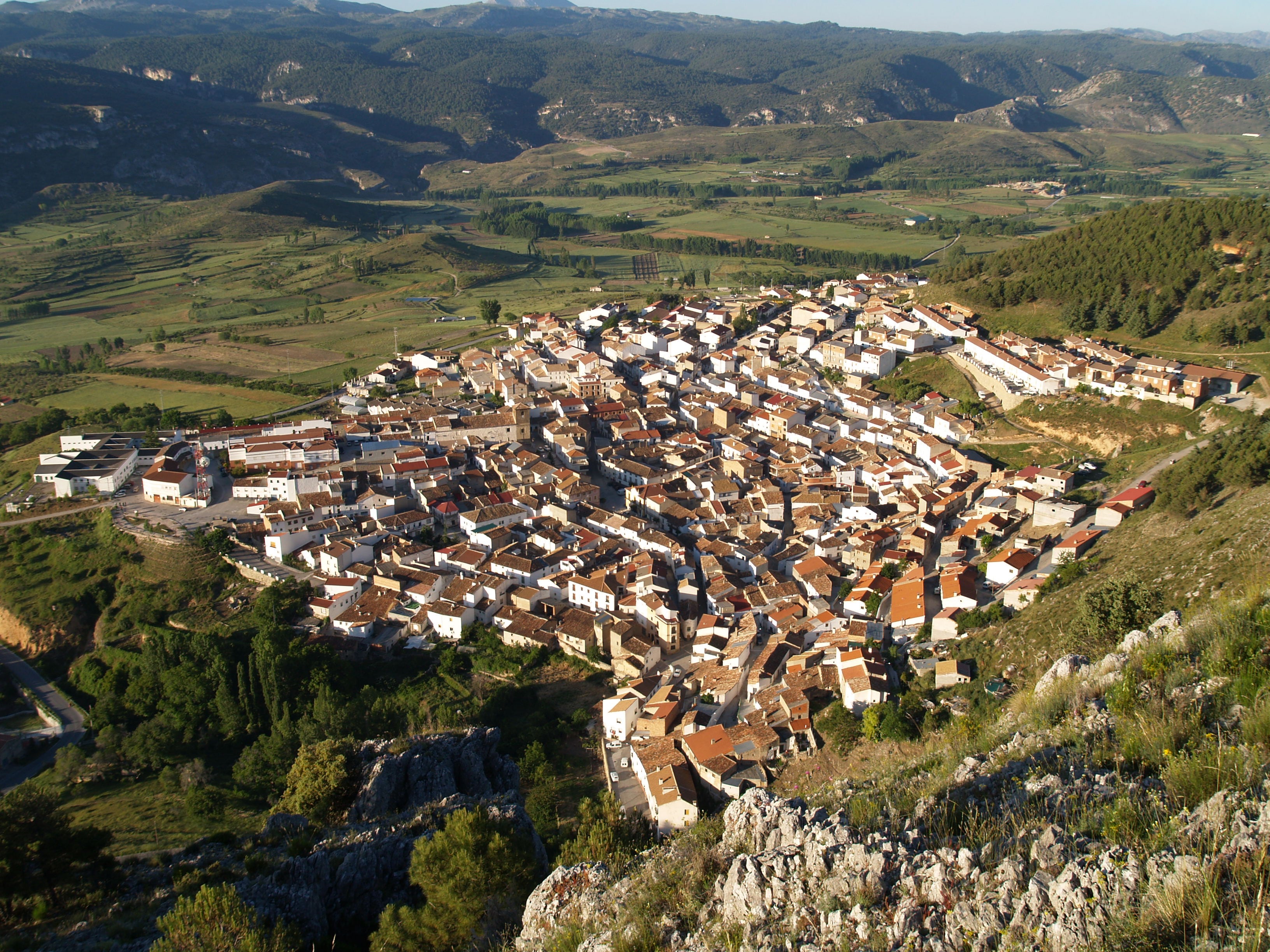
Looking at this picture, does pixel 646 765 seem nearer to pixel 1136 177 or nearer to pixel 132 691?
pixel 132 691

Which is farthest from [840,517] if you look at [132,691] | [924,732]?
[132,691]

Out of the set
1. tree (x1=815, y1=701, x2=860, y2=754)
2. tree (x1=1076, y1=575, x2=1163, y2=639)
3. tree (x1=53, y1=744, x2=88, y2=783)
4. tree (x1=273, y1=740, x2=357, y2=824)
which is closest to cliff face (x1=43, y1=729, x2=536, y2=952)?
tree (x1=273, y1=740, x2=357, y2=824)

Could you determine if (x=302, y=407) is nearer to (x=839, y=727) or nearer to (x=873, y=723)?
(x=839, y=727)

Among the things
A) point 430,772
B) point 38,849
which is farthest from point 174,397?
point 38,849

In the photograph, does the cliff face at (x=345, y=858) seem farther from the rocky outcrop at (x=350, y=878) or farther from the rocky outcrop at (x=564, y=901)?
the rocky outcrop at (x=564, y=901)

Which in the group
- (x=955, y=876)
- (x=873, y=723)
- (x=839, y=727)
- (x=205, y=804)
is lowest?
(x=205, y=804)

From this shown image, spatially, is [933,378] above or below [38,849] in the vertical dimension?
above

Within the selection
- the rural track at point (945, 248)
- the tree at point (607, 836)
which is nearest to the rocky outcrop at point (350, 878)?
the tree at point (607, 836)
